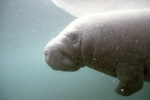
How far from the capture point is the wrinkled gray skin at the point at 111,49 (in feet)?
10.1

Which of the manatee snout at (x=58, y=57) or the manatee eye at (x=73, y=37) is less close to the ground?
the manatee eye at (x=73, y=37)

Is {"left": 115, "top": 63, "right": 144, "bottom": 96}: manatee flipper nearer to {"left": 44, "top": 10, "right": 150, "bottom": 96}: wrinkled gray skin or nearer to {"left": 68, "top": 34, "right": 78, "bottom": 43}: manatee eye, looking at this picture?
{"left": 44, "top": 10, "right": 150, "bottom": 96}: wrinkled gray skin

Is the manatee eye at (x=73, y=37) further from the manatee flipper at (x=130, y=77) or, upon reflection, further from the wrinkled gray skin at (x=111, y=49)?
the manatee flipper at (x=130, y=77)

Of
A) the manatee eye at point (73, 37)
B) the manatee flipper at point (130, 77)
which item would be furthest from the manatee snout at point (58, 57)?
the manatee flipper at point (130, 77)

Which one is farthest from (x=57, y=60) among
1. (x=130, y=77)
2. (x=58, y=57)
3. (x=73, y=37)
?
(x=130, y=77)

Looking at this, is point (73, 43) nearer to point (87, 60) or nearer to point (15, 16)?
point (87, 60)

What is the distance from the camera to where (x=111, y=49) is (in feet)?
10.5

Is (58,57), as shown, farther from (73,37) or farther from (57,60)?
(73,37)

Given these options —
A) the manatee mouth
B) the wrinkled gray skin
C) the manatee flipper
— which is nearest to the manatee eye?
the wrinkled gray skin


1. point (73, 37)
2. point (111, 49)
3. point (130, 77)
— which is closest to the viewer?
point (130, 77)

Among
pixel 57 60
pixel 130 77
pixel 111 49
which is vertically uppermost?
pixel 111 49

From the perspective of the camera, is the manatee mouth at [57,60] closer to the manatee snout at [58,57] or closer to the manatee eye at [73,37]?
the manatee snout at [58,57]

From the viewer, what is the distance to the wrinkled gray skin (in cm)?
307

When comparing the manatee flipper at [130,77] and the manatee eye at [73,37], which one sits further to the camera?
the manatee eye at [73,37]
